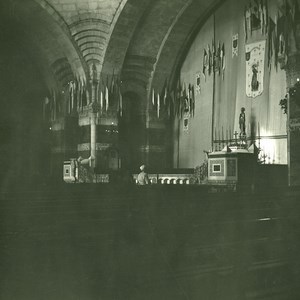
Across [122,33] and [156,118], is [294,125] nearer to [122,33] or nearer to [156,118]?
[122,33]

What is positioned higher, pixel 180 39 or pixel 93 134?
pixel 180 39

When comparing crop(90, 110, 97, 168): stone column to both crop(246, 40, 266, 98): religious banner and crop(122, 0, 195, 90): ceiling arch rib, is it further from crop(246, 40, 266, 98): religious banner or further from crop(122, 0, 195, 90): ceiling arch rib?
crop(246, 40, 266, 98): religious banner

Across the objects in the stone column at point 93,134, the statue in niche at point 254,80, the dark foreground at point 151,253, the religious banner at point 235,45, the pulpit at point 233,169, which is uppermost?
the religious banner at point 235,45

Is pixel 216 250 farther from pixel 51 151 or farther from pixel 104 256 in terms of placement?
pixel 51 151

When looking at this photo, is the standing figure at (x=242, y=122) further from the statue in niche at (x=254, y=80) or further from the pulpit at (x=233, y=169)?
the pulpit at (x=233, y=169)

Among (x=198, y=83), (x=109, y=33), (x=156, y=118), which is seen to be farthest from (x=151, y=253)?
(x=156, y=118)

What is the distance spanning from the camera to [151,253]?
400 cm

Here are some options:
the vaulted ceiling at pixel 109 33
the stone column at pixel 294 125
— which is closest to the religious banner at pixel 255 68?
the vaulted ceiling at pixel 109 33

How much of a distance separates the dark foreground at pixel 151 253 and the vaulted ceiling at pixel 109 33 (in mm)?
14030

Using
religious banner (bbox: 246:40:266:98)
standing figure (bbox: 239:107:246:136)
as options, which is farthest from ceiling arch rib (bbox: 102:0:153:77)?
standing figure (bbox: 239:107:246:136)

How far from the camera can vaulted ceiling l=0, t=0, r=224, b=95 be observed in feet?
60.2

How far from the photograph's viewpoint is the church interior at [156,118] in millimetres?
5133

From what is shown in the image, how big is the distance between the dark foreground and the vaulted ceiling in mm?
14030

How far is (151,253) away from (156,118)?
1694 cm
